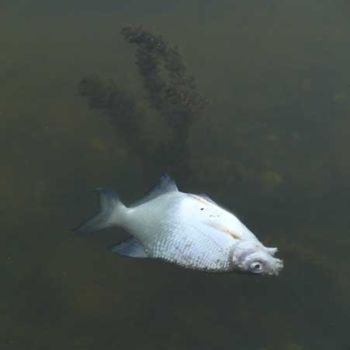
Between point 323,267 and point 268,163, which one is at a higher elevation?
point 268,163

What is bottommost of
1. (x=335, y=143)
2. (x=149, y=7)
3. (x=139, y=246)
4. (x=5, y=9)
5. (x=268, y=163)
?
(x=139, y=246)

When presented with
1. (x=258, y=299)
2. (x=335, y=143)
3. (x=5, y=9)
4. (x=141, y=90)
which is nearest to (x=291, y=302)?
(x=258, y=299)

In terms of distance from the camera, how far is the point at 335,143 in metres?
5.93

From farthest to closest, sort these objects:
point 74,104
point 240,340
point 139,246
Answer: point 74,104, point 240,340, point 139,246

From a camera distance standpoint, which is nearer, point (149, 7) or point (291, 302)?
point (291, 302)

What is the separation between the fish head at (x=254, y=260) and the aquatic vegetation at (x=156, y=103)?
95.9 inches

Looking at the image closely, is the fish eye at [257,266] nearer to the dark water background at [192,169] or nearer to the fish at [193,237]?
the fish at [193,237]

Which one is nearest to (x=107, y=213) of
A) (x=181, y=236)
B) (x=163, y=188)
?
(x=163, y=188)

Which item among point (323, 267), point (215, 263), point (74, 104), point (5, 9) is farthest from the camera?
point (5, 9)

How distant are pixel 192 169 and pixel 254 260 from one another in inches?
107

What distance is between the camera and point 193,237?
2.85 m

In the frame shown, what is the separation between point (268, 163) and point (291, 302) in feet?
4.84

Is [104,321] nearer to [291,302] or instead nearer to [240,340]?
[240,340]

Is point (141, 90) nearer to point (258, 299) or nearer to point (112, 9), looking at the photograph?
point (112, 9)
